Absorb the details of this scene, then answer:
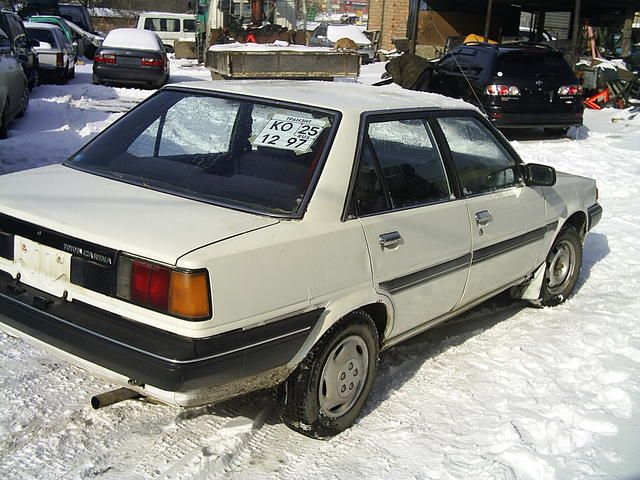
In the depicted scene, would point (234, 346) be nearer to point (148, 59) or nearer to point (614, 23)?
point (148, 59)

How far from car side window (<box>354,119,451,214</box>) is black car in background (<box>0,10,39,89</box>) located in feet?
31.4

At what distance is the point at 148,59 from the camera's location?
17.7m

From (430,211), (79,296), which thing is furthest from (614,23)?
(79,296)

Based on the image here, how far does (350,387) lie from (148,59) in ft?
51.3

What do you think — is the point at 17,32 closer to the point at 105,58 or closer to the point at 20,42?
the point at 20,42

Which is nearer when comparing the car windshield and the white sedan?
the white sedan

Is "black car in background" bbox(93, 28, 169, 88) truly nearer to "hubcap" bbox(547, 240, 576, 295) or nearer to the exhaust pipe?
"hubcap" bbox(547, 240, 576, 295)

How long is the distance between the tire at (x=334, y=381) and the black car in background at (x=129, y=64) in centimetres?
1545

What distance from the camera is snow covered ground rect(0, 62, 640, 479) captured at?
10.6 ft

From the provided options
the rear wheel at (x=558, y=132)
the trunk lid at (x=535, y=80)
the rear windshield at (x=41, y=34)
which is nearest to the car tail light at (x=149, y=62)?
the rear windshield at (x=41, y=34)

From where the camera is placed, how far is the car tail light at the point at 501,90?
475 inches

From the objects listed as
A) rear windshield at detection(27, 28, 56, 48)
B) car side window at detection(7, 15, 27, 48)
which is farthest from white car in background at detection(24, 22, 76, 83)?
car side window at detection(7, 15, 27, 48)

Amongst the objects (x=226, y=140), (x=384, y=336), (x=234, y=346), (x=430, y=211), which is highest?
(x=226, y=140)

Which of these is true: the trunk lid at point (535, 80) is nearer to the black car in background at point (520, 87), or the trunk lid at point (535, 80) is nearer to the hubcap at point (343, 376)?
the black car in background at point (520, 87)
